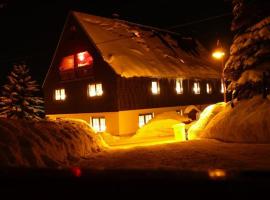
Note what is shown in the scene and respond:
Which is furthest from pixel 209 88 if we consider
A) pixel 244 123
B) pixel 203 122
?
pixel 244 123

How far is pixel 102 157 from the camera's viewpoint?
13000 millimetres

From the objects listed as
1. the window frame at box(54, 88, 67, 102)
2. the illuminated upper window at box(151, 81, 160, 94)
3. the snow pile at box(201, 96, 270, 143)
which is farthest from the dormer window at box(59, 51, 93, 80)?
the snow pile at box(201, 96, 270, 143)

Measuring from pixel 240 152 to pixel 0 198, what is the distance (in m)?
9.94

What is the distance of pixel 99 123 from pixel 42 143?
20.7m

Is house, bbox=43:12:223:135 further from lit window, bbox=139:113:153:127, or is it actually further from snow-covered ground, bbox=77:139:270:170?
snow-covered ground, bbox=77:139:270:170

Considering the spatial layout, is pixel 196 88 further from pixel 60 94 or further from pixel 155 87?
pixel 60 94

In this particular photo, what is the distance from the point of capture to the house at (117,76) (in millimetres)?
30953

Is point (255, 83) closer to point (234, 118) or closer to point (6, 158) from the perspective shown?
point (234, 118)

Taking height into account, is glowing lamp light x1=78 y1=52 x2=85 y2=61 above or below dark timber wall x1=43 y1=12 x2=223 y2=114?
above

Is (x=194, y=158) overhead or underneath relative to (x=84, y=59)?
underneath

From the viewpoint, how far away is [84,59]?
110 feet

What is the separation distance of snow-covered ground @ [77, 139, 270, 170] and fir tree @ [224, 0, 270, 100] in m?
4.53

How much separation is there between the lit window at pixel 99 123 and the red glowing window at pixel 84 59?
5.41 metres

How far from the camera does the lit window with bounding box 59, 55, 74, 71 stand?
35.3 meters
